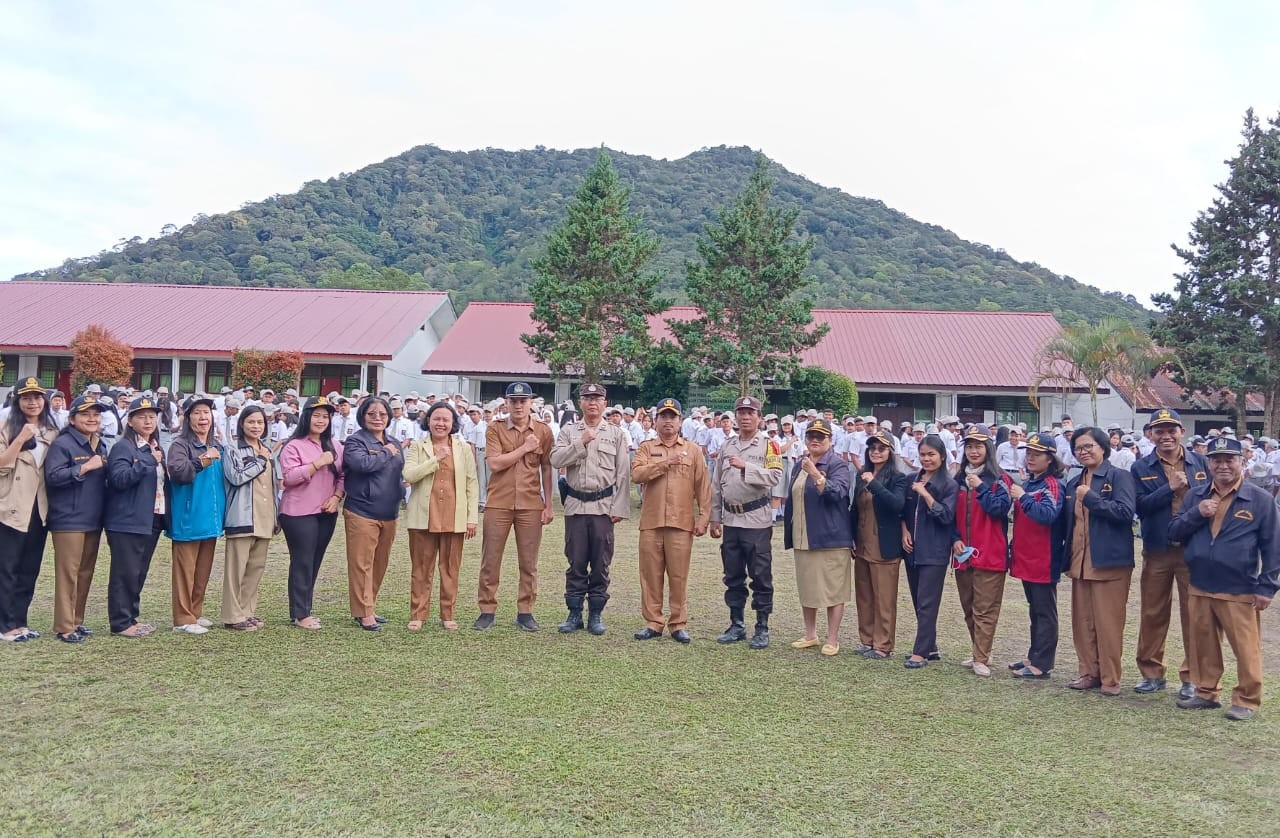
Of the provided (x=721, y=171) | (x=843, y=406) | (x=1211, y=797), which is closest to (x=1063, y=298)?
(x=843, y=406)

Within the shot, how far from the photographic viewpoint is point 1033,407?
26.7 metres

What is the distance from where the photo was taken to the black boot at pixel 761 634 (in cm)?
639

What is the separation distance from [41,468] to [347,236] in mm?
58171

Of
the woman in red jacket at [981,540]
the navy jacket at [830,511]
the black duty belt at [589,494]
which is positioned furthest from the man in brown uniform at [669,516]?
the woman in red jacket at [981,540]

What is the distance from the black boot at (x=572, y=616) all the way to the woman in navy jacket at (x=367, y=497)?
4.54 ft

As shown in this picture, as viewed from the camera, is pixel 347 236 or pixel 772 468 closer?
pixel 772 468

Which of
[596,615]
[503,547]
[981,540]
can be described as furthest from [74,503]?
[981,540]

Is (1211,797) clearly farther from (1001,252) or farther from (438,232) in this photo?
(438,232)

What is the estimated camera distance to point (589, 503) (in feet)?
21.5

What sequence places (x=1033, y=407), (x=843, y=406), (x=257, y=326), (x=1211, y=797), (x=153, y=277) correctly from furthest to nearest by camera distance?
(x=153, y=277) < (x=257, y=326) < (x=1033, y=407) < (x=843, y=406) < (x=1211, y=797)

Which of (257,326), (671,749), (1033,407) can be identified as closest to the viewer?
(671,749)

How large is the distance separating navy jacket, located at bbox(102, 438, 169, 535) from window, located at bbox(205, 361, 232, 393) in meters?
25.0

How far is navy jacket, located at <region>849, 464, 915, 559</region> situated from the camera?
6160mm

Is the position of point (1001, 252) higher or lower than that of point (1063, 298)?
higher
